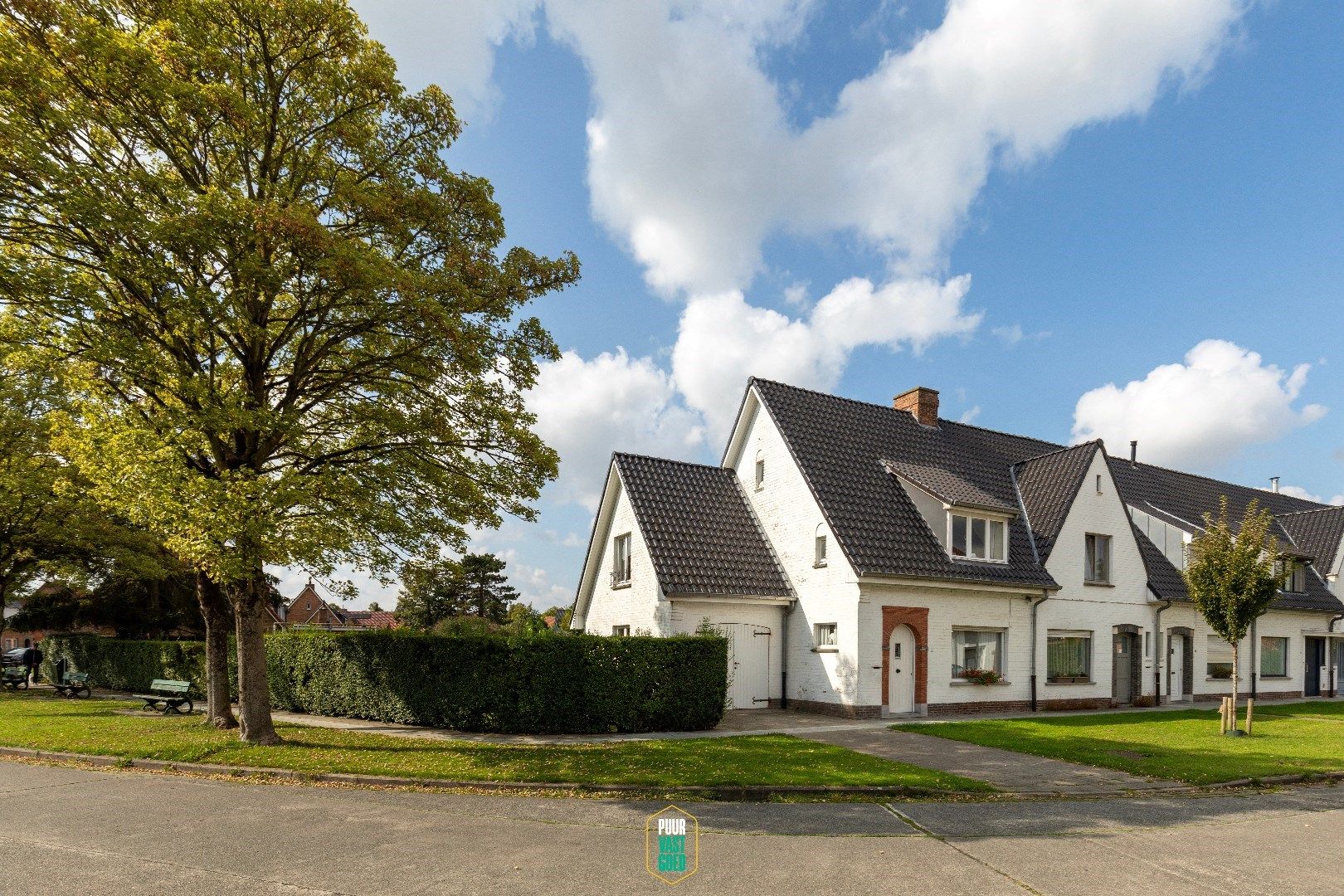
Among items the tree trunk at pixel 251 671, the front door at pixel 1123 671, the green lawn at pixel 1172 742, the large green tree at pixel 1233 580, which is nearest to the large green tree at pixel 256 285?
the tree trunk at pixel 251 671

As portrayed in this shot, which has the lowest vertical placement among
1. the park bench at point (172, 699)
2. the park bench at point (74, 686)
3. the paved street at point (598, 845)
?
the park bench at point (74, 686)

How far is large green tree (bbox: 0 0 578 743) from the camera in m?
12.1

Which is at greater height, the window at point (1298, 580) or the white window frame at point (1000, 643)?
the window at point (1298, 580)

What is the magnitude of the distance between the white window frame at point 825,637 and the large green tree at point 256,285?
9.17 m

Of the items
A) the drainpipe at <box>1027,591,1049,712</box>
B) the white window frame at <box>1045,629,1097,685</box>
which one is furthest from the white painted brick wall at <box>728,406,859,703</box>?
the white window frame at <box>1045,629,1097,685</box>

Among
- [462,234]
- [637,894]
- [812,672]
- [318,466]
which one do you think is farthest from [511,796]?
[812,672]

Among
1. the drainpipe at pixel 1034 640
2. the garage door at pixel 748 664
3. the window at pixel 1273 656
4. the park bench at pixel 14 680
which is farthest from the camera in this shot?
the window at pixel 1273 656

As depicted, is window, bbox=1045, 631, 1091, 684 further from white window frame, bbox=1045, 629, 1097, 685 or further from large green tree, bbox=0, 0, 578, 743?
large green tree, bbox=0, 0, 578, 743

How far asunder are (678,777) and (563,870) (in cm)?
419

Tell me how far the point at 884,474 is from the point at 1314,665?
22.6 metres

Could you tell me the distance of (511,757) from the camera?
1354cm

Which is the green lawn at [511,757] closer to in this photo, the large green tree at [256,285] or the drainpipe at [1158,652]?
the large green tree at [256,285]

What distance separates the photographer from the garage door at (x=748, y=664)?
70.7 ft

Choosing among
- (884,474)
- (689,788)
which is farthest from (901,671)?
(689,788)
